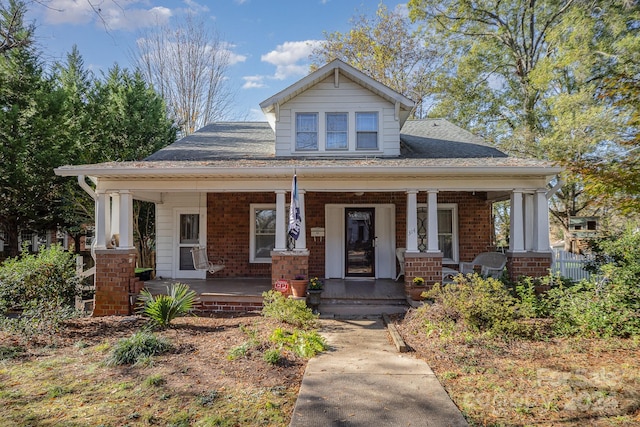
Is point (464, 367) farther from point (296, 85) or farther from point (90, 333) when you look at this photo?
point (296, 85)

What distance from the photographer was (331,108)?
9.16 m

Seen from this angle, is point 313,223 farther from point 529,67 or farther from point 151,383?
point 529,67

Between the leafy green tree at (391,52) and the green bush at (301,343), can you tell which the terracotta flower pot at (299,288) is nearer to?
the green bush at (301,343)

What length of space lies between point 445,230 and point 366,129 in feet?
12.6

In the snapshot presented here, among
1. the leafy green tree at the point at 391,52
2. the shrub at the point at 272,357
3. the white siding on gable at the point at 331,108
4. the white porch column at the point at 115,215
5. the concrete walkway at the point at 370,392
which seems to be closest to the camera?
the concrete walkway at the point at 370,392

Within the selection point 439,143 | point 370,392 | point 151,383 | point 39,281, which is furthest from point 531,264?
point 39,281

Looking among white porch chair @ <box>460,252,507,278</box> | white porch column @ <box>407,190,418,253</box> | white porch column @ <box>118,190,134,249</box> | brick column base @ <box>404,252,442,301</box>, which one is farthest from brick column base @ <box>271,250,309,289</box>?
white porch chair @ <box>460,252,507,278</box>

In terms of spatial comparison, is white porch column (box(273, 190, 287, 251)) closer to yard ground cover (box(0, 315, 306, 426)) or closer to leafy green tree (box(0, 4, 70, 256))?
yard ground cover (box(0, 315, 306, 426))

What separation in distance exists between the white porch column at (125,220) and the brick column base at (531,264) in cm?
828

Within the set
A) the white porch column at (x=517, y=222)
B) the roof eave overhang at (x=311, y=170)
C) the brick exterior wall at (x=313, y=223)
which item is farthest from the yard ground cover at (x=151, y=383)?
the white porch column at (x=517, y=222)

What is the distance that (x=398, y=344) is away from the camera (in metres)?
5.52

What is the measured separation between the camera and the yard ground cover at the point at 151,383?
3.46m

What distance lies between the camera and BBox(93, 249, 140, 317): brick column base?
25.3 feet

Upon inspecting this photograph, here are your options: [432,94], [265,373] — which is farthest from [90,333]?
[432,94]
